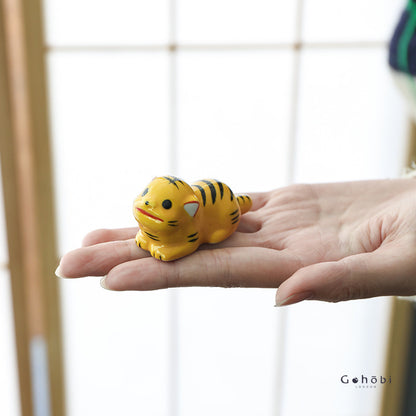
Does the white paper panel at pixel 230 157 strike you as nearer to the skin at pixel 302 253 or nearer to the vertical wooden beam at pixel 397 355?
the vertical wooden beam at pixel 397 355

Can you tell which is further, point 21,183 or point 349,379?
point 349,379

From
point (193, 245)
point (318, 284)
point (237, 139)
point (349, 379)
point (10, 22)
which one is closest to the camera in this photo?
point (318, 284)

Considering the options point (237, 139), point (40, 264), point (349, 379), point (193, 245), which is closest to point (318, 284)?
point (193, 245)

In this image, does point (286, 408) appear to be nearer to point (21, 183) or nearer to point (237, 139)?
point (237, 139)

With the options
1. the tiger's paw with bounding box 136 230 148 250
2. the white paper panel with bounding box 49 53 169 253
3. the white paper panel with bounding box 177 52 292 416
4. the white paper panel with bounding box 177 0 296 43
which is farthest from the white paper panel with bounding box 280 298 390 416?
the tiger's paw with bounding box 136 230 148 250

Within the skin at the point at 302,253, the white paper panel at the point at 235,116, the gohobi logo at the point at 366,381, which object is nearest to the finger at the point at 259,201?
the skin at the point at 302,253

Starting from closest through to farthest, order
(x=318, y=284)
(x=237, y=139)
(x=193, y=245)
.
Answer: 1. (x=318, y=284)
2. (x=193, y=245)
3. (x=237, y=139)
